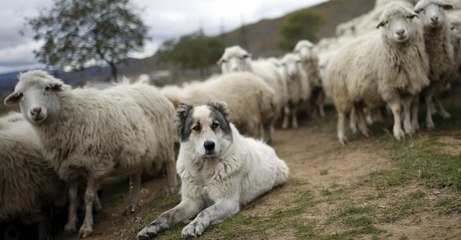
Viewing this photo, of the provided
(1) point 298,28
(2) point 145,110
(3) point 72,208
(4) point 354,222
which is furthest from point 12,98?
(1) point 298,28

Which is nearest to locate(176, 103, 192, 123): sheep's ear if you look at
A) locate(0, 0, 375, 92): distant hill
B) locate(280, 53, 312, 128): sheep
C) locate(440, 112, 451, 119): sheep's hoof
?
locate(440, 112, 451, 119): sheep's hoof

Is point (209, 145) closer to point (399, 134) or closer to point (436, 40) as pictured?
point (399, 134)

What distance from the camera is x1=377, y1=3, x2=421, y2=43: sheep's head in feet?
26.5

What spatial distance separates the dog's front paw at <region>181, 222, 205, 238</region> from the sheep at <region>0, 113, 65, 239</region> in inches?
127

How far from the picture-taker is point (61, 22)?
14430 millimetres

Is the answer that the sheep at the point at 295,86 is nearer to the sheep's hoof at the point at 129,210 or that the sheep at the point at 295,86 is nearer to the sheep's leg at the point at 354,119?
the sheep's leg at the point at 354,119

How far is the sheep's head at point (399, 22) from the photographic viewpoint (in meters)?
8.06

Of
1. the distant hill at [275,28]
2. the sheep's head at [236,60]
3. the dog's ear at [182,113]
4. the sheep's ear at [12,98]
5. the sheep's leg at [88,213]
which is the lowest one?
the sheep's leg at [88,213]

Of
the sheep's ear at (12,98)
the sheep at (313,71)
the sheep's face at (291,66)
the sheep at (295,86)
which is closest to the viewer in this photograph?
the sheep's ear at (12,98)

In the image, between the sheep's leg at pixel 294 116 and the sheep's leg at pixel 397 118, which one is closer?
the sheep's leg at pixel 397 118

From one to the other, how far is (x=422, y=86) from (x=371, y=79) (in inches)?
39.0

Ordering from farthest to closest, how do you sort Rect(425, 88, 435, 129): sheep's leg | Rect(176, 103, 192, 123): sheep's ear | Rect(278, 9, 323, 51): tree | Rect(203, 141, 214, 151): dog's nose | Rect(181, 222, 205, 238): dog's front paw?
Rect(278, 9, 323, 51): tree < Rect(425, 88, 435, 129): sheep's leg < Rect(176, 103, 192, 123): sheep's ear < Rect(203, 141, 214, 151): dog's nose < Rect(181, 222, 205, 238): dog's front paw

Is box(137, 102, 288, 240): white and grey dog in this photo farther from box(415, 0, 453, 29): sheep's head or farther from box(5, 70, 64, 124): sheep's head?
box(415, 0, 453, 29): sheep's head

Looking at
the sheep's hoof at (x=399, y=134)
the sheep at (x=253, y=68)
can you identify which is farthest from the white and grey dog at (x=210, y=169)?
the sheep at (x=253, y=68)
